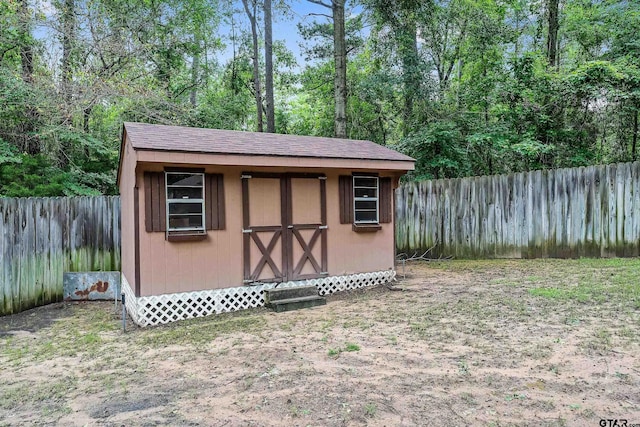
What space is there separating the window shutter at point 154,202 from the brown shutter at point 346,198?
10.2ft

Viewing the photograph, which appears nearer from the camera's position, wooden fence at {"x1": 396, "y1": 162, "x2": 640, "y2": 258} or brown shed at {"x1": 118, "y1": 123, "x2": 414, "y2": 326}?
brown shed at {"x1": 118, "y1": 123, "x2": 414, "y2": 326}

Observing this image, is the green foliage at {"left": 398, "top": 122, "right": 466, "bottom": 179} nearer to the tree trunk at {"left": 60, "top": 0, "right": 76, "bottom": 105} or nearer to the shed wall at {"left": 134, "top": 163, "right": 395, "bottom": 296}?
the shed wall at {"left": 134, "top": 163, "right": 395, "bottom": 296}

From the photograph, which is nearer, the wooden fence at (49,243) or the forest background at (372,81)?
the wooden fence at (49,243)

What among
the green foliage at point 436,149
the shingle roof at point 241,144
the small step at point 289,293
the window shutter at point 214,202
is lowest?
the small step at point 289,293

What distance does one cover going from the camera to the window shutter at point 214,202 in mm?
6311

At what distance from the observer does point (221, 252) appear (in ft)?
21.1

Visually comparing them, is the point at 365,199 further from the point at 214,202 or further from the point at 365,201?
the point at 214,202

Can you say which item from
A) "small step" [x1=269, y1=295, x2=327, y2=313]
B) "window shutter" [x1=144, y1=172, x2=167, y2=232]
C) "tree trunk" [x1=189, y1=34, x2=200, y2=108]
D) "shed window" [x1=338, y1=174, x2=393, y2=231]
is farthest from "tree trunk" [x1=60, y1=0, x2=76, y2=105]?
"small step" [x1=269, y1=295, x2=327, y2=313]

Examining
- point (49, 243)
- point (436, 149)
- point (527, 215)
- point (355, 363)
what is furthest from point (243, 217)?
point (436, 149)

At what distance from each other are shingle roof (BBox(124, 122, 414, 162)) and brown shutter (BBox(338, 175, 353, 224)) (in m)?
0.50

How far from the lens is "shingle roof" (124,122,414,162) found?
5.90 m

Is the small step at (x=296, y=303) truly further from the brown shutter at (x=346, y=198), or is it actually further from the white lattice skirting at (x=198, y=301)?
the brown shutter at (x=346, y=198)

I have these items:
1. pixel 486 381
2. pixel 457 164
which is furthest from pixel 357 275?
pixel 457 164

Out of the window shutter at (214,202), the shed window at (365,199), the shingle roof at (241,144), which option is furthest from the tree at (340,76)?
the window shutter at (214,202)
